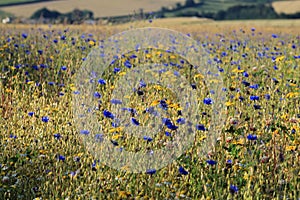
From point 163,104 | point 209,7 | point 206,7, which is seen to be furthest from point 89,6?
point 163,104

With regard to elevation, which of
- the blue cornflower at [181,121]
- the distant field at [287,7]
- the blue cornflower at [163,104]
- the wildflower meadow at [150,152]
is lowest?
the wildflower meadow at [150,152]

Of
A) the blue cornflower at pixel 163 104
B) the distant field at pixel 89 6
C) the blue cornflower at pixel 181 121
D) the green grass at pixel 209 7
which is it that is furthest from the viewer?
the green grass at pixel 209 7

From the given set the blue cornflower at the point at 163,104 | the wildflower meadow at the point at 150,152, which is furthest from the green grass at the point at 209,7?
the blue cornflower at the point at 163,104

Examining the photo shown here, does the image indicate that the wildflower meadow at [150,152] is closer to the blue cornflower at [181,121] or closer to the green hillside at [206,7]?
the blue cornflower at [181,121]

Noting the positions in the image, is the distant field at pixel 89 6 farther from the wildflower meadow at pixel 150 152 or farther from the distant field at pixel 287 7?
the wildflower meadow at pixel 150 152

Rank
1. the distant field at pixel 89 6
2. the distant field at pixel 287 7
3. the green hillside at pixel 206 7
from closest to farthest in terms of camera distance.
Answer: the distant field at pixel 89 6 < the distant field at pixel 287 7 < the green hillside at pixel 206 7

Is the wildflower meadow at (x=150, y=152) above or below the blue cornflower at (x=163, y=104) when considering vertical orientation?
below

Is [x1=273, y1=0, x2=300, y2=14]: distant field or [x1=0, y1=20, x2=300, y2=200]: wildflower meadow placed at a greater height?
[x1=273, y1=0, x2=300, y2=14]: distant field

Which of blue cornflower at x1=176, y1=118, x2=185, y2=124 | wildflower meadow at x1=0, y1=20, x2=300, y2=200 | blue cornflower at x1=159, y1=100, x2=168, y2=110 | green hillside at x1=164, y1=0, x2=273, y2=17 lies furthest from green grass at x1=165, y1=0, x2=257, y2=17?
blue cornflower at x1=176, y1=118, x2=185, y2=124

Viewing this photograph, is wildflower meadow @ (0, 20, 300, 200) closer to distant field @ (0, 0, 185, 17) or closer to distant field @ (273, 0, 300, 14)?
distant field @ (0, 0, 185, 17)

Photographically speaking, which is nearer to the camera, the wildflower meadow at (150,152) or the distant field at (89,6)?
the wildflower meadow at (150,152)

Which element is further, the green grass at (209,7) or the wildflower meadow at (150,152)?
the green grass at (209,7)

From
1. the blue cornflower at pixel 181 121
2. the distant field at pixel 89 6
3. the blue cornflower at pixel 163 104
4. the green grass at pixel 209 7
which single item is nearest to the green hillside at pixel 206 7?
the green grass at pixel 209 7

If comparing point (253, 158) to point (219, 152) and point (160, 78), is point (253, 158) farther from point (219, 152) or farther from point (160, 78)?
point (160, 78)
